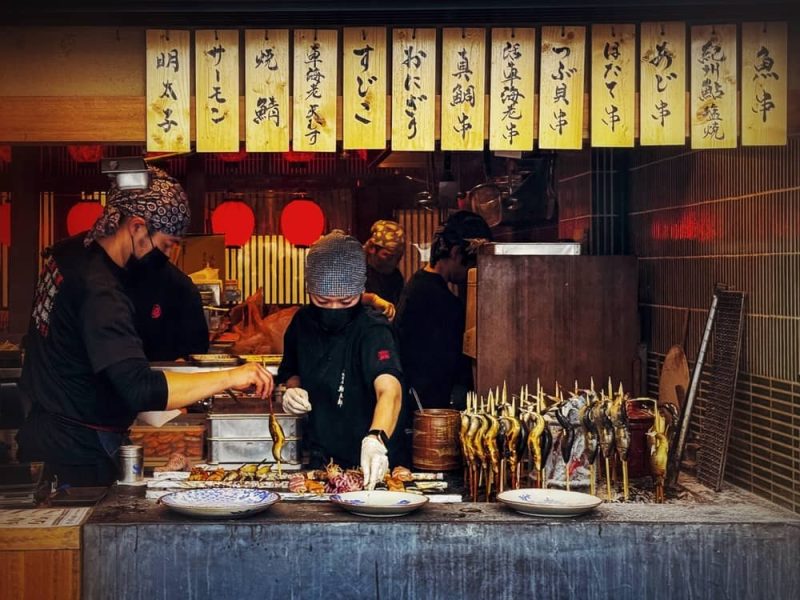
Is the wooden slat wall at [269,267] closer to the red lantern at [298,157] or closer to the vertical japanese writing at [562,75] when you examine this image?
the red lantern at [298,157]

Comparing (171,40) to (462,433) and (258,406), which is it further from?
(462,433)

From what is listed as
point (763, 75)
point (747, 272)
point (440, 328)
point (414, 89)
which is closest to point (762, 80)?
point (763, 75)

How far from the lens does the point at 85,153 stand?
39.7 ft

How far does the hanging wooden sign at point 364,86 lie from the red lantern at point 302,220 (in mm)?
7888

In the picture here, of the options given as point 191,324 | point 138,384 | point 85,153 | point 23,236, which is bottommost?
point 138,384

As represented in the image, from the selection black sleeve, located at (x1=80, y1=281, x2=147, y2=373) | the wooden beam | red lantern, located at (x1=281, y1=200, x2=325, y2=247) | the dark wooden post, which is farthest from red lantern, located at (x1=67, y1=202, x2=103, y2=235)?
black sleeve, located at (x1=80, y1=281, x2=147, y2=373)

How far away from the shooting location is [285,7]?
13.9ft

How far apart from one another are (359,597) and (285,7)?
2553 mm

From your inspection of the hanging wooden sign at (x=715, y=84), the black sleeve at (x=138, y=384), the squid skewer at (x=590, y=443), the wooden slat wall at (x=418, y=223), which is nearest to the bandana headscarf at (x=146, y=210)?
the black sleeve at (x=138, y=384)

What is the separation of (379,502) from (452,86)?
6.62ft

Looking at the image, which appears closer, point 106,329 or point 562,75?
point 106,329

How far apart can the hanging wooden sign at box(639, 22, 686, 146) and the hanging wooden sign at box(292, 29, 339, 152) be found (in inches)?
59.4

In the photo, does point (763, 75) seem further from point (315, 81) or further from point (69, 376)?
point (69, 376)

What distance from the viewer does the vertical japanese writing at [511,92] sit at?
183 inches
